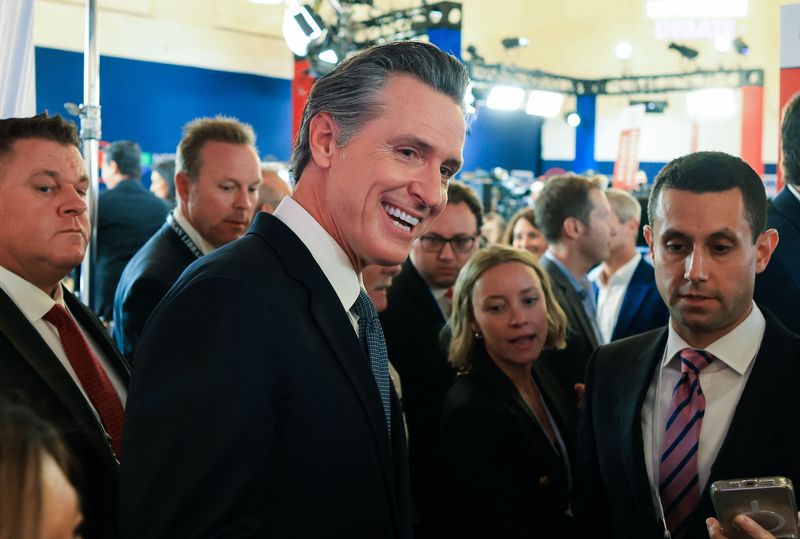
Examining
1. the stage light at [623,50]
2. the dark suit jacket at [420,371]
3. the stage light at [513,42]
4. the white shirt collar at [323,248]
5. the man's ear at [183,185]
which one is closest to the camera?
the white shirt collar at [323,248]

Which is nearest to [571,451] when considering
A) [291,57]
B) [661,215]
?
[661,215]

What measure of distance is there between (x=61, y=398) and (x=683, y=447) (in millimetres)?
1225

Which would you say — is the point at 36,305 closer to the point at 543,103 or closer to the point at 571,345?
the point at 571,345

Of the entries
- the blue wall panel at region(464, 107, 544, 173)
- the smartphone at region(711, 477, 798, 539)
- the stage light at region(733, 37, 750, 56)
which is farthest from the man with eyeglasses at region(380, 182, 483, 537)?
the stage light at region(733, 37, 750, 56)

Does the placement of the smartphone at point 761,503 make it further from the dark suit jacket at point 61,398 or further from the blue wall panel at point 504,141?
the blue wall panel at point 504,141

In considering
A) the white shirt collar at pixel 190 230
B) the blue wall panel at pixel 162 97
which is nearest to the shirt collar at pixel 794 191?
the white shirt collar at pixel 190 230

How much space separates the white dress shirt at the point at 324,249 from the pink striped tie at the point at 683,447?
0.74m

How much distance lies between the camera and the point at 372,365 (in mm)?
1390

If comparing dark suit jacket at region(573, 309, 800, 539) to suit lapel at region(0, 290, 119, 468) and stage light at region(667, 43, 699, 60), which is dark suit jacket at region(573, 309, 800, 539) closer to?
suit lapel at region(0, 290, 119, 468)

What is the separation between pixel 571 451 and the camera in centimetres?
247

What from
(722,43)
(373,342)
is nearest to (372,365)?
(373,342)

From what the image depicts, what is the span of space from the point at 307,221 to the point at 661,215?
2.63ft

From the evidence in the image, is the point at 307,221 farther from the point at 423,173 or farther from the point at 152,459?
the point at 152,459

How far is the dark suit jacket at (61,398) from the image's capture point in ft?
5.06
